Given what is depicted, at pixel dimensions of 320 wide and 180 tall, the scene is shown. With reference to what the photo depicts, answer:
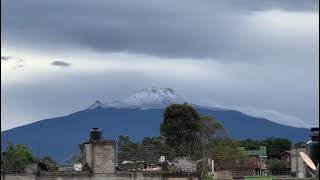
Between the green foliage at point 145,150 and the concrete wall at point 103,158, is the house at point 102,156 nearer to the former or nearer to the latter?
the concrete wall at point 103,158

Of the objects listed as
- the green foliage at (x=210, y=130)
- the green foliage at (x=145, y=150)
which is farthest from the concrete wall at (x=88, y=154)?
the green foliage at (x=210, y=130)

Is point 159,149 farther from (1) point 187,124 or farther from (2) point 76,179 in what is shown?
(2) point 76,179

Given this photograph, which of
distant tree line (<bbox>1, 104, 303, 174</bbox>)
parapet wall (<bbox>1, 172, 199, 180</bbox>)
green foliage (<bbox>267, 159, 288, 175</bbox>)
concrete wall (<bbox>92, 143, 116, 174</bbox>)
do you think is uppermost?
distant tree line (<bbox>1, 104, 303, 174</bbox>)

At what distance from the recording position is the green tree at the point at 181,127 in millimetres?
164000

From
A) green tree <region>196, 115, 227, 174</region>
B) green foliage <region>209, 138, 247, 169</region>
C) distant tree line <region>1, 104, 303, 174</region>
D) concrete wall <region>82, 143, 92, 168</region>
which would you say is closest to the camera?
concrete wall <region>82, 143, 92, 168</region>

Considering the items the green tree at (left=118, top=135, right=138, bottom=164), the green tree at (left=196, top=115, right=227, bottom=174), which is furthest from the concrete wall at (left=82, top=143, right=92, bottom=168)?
the green tree at (left=196, top=115, right=227, bottom=174)

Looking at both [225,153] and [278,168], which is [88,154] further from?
[278,168]

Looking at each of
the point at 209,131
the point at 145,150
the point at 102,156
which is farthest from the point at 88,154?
the point at 209,131

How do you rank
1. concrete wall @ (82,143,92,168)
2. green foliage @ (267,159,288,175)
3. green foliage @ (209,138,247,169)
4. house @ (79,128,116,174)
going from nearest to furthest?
house @ (79,128,116,174) < concrete wall @ (82,143,92,168) < green foliage @ (209,138,247,169) < green foliage @ (267,159,288,175)

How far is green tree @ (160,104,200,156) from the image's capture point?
16400 centimetres

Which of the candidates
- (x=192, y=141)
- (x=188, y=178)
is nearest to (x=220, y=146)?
(x=192, y=141)

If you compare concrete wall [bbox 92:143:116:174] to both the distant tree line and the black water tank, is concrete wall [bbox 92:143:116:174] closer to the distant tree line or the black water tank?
the black water tank

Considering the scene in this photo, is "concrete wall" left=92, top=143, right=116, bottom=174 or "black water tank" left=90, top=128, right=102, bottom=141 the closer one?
"concrete wall" left=92, top=143, right=116, bottom=174

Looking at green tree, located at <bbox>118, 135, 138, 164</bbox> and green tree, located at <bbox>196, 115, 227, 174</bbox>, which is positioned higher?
green tree, located at <bbox>196, 115, 227, 174</bbox>
